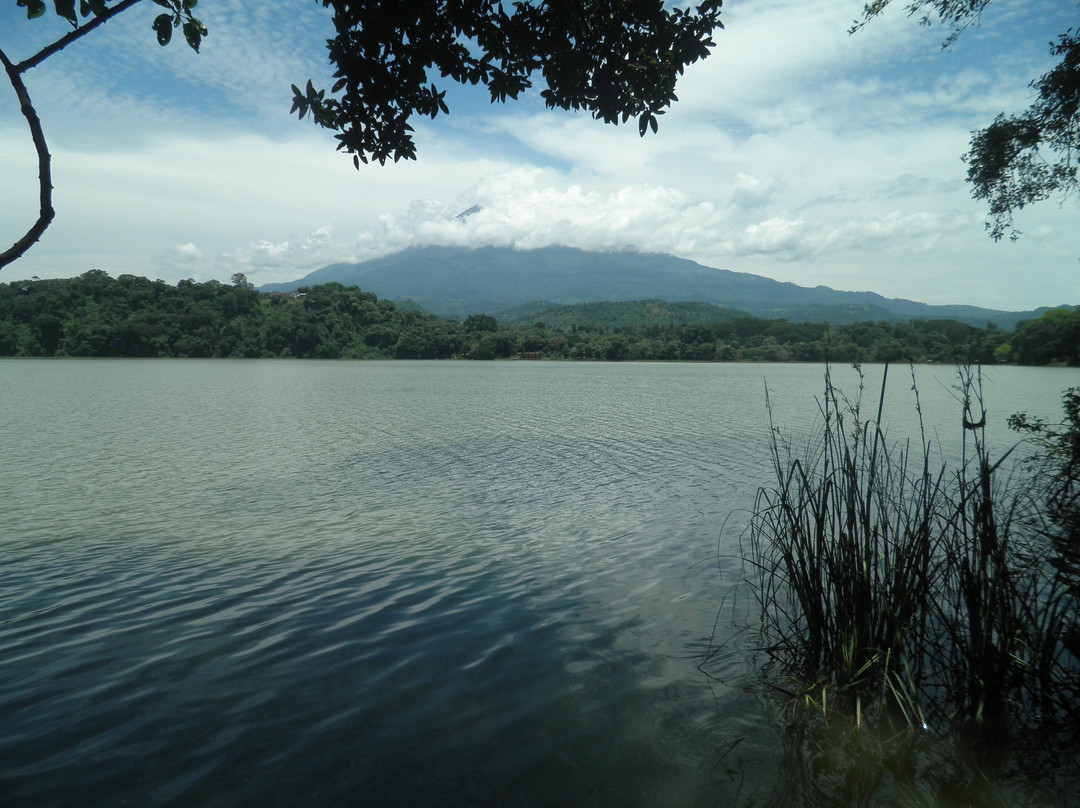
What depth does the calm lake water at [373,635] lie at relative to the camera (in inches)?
132

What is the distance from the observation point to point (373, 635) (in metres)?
4.97

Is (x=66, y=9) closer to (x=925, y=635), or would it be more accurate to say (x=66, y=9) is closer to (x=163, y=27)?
(x=163, y=27)

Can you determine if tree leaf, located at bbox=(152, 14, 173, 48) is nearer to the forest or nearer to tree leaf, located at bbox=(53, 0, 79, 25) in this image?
tree leaf, located at bbox=(53, 0, 79, 25)

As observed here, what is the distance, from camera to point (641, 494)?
10461 mm

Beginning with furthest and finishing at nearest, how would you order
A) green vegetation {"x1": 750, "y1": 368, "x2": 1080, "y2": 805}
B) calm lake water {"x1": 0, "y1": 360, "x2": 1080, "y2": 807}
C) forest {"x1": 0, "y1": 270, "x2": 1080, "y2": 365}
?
forest {"x1": 0, "y1": 270, "x2": 1080, "y2": 365} < green vegetation {"x1": 750, "y1": 368, "x2": 1080, "y2": 805} < calm lake water {"x1": 0, "y1": 360, "x2": 1080, "y2": 807}

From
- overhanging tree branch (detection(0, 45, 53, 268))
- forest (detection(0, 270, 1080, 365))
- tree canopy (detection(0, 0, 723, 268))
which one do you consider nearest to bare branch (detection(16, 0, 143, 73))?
overhanging tree branch (detection(0, 45, 53, 268))

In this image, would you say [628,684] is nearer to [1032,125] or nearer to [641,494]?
[641,494]

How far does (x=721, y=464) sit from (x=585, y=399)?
54.9 ft

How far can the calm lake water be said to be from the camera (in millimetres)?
3344

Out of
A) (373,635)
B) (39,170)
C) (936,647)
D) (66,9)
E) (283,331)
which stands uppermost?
(283,331)

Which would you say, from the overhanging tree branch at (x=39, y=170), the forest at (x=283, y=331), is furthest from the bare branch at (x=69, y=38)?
the forest at (x=283, y=331)

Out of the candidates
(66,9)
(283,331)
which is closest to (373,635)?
(66,9)

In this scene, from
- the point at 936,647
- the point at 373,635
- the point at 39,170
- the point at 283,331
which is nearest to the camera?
the point at 39,170

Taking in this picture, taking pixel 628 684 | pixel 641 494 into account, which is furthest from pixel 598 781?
pixel 641 494
